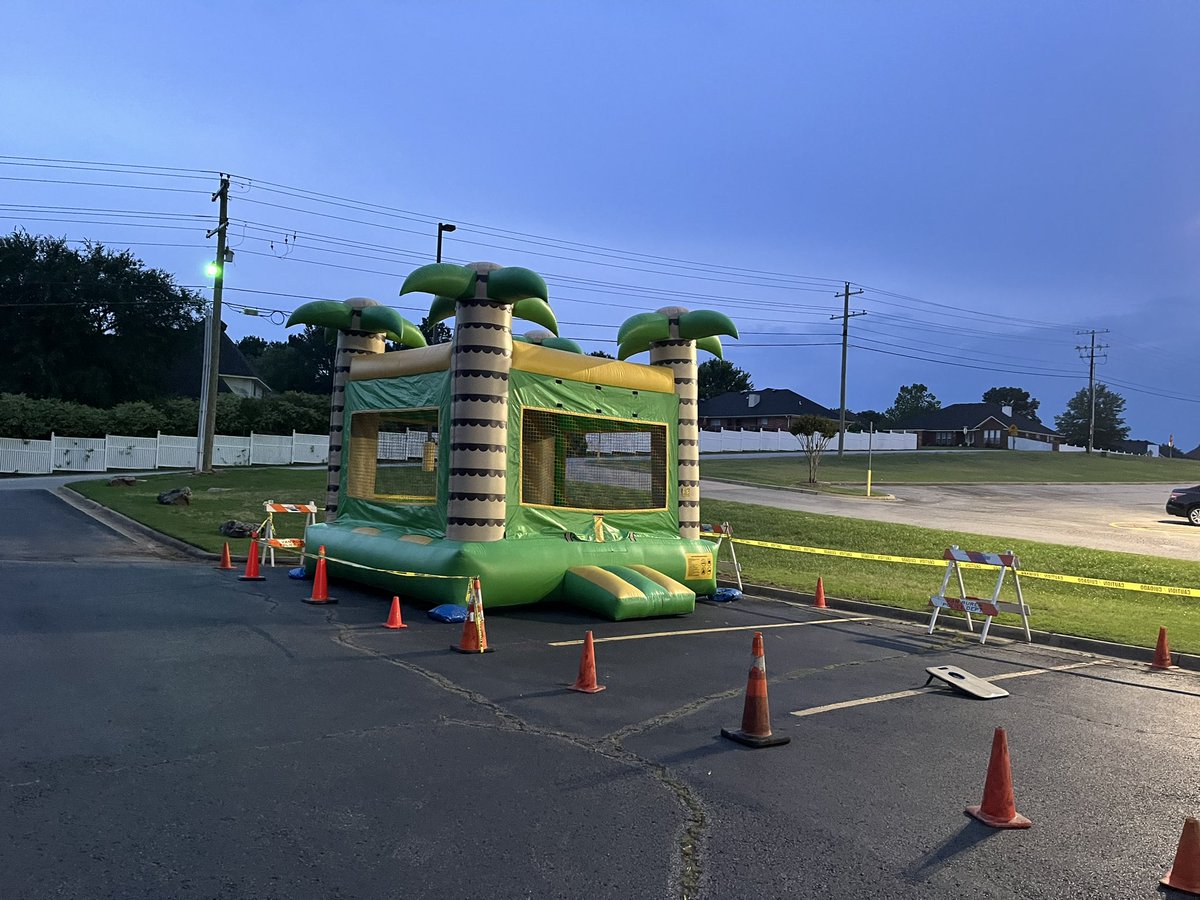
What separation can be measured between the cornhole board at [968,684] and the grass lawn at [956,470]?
28.4 meters

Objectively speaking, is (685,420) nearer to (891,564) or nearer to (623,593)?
(623,593)

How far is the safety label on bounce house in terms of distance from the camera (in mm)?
12867

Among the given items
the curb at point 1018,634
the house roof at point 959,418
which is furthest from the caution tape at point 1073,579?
the house roof at point 959,418

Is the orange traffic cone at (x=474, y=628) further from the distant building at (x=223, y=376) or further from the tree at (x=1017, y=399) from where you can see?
the tree at (x=1017, y=399)

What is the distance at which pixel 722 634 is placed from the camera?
9.98 metres

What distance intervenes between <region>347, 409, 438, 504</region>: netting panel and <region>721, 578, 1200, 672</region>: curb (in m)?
5.56

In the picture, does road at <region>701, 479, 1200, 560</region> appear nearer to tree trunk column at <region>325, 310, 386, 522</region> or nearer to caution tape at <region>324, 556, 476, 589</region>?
tree trunk column at <region>325, 310, 386, 522</region>

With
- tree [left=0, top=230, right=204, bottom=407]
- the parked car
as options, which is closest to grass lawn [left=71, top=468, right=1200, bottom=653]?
the parked car

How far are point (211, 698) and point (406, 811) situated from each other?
2668 millimetres

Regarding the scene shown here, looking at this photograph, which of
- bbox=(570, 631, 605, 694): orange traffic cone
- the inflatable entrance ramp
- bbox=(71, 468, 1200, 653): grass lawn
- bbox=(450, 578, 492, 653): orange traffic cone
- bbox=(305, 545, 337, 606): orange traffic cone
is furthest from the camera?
bbox=(71, 468, 1200, 653): grass lawn

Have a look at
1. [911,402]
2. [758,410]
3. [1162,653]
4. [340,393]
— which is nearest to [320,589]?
[340,393]

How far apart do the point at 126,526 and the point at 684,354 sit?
13.2 m

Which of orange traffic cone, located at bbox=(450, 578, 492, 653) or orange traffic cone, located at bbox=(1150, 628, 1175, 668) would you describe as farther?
orange traffic cone, located at bbox=(1150, 628, 1175, 668)

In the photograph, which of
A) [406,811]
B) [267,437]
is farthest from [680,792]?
[267,437]
